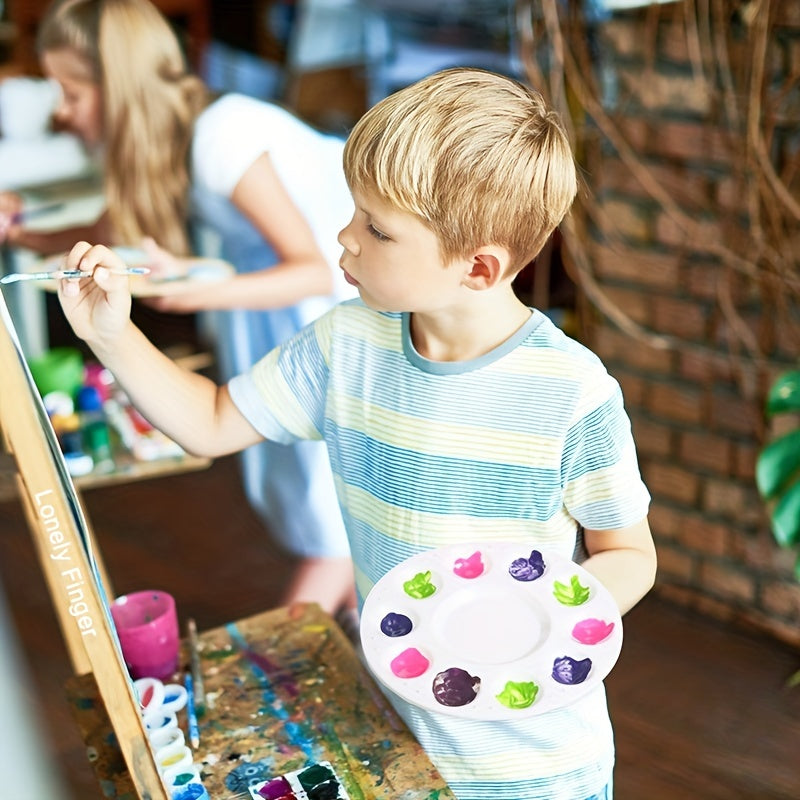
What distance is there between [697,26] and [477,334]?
127cm

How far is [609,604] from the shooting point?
96 cm

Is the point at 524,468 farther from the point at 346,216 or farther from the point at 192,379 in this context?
the point at 346,216

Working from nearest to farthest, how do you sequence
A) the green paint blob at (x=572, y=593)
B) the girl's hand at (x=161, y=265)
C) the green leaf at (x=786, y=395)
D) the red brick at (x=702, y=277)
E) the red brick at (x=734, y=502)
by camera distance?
the green paint blob at (x=572, y=593), the girl's hand at (x=161, y=265), the green leaf at (x=786, y=395), the red brick at (x=702, y=277), the red brick at (x=734, y=502)

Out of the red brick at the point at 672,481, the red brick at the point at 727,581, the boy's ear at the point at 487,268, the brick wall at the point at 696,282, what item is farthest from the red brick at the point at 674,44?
the boy's ear at the point at 487,268

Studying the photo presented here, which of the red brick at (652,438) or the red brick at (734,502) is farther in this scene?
the red brick at (652,438)

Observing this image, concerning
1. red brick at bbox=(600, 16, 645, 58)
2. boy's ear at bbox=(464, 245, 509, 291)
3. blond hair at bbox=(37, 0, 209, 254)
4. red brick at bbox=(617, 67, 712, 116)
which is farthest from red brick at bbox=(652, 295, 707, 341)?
boy's ear at bbox=(464, 245, 509, 291)

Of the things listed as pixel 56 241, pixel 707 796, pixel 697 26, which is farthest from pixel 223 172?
pixel 707 796

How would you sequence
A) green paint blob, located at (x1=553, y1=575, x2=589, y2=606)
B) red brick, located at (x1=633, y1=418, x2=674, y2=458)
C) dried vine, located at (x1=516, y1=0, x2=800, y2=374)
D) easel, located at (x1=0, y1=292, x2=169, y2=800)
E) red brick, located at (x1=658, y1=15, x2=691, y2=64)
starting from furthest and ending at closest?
red brick, located at (x1=633, y1=418, x2=674, y2=458), red brick, located at (x1=658, y1=15, x2=691, y2=64), dried vine, located at (x1=516, y1=0, x2=800, y2=374), green paint blob, located at (x1=553, y1=575, x2=589, y2=606), easel, located at (x1=0, y1=292, x2=169, y2=800)

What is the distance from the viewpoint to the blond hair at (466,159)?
98 cm

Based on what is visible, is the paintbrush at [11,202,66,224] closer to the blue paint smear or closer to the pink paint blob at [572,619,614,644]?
the blue paint smear

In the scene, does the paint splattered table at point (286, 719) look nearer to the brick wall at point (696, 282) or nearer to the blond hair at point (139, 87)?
the blond hair at point (139, 87)

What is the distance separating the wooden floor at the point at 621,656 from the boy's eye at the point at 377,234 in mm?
1223

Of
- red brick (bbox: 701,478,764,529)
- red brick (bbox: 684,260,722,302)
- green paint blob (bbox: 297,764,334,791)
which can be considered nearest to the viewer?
green paint blob (bbox: 297,764,334,791)

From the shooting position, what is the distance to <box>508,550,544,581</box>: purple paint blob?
100 cm
